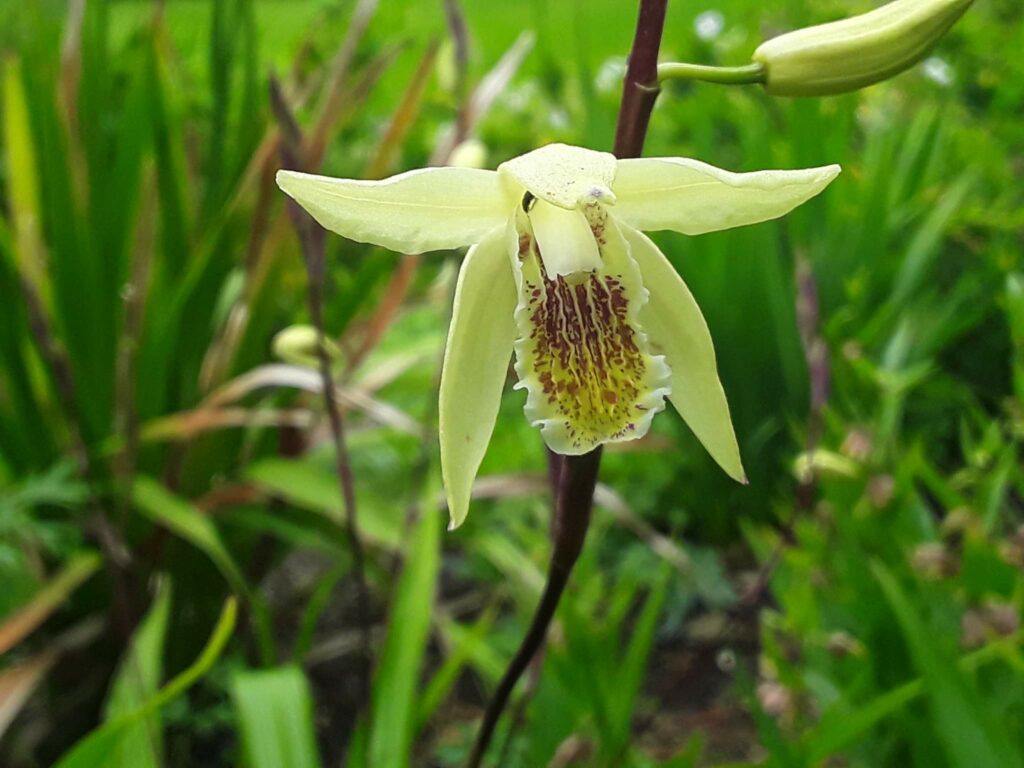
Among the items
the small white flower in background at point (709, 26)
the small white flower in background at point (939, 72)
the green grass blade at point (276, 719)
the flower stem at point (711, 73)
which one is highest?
the small white flower in background at point (709, 26)

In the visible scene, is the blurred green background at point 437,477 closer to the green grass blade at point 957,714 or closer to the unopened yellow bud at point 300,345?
the green grass blade at point 957,714

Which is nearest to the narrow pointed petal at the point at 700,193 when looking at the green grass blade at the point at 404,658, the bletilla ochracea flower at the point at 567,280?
the bletilla ochracea flower at the point at 567,280

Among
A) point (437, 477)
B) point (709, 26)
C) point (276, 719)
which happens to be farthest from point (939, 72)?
point (276, 719)

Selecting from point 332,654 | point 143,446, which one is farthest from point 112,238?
point 332,654

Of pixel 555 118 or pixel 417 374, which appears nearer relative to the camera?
pixel 417 374

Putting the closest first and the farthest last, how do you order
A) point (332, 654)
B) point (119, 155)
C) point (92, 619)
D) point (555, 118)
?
point (92, 619), point (332, 654), point (119, 155), point (555, 118)

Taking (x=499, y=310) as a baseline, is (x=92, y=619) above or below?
below

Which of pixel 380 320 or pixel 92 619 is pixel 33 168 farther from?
pixel 92 619

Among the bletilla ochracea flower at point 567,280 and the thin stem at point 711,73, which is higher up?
the thin stem at point 711,73
